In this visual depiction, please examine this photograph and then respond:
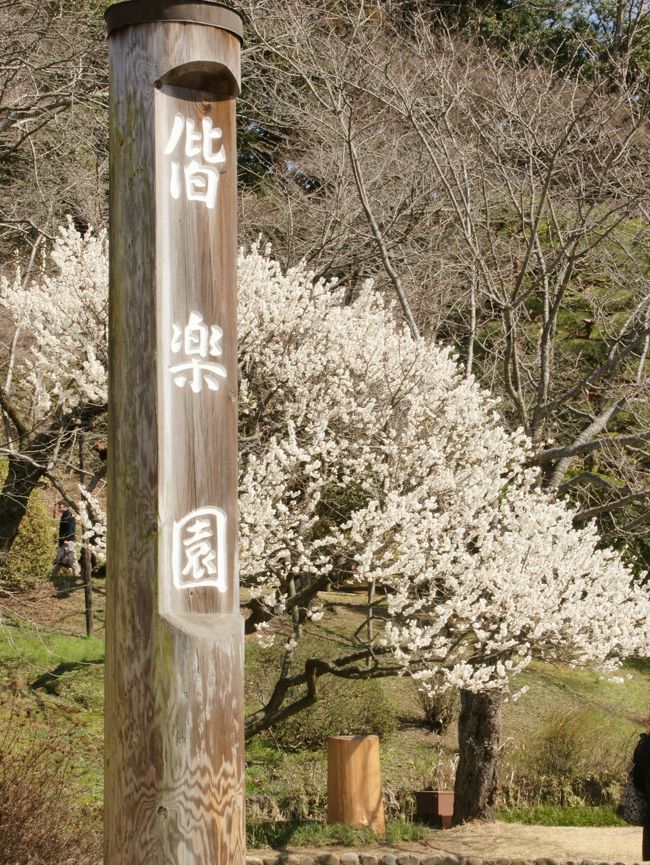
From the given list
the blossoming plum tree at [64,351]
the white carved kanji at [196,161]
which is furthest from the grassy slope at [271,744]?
the white carved kanji at [196,161]

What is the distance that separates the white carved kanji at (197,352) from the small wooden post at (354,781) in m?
6.88

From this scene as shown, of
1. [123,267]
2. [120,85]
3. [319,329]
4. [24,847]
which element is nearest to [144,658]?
[123,267]

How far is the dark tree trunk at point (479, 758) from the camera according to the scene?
9938 mm

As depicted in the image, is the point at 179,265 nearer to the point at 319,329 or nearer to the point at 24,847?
the point at 24,847

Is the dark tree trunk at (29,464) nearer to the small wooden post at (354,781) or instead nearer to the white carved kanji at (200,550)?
the small wooden post at (354,781)

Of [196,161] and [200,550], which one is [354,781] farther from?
[196,161]

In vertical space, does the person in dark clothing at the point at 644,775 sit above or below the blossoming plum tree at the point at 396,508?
below

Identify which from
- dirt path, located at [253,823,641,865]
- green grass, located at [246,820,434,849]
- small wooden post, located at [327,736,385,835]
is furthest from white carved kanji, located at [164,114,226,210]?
green grass, located at [246,820,434,849]

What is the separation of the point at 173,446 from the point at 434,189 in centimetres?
1152

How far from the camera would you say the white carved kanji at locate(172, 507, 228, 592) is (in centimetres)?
299

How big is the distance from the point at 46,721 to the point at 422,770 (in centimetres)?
449

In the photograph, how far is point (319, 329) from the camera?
8812mm

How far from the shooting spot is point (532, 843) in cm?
927

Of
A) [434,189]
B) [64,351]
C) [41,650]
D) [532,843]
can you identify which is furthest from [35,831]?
[434,189]
